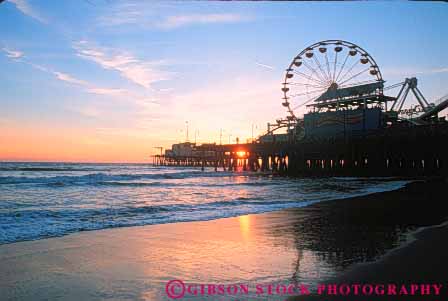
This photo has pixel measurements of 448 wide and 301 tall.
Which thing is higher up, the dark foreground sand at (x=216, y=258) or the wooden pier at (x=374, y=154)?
the wooden pier at (x=374, y=154)

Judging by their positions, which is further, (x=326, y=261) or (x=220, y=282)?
(x=326, y=261)

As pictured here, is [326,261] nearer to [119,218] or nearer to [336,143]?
[119,218]

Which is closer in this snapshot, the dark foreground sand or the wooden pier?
the dark foreground sand

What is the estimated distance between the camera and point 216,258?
579cm

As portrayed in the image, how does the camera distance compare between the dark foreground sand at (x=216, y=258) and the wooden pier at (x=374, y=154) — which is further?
the wooden pier at (x=374, y=154)

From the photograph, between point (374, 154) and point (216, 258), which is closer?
point (216, 258)

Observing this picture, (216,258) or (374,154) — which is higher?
(374,154)

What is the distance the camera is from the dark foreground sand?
4.39m

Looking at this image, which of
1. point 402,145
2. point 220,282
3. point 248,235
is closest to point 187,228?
point 248,235

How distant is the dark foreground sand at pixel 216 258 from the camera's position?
173 inches

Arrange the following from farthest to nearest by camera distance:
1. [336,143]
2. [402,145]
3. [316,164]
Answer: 1. [316,164]
2. [336,143]
3. [402,145]

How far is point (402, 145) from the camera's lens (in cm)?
3916

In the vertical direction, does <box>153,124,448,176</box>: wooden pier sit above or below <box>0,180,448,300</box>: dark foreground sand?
above

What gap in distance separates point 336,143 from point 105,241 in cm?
4208
